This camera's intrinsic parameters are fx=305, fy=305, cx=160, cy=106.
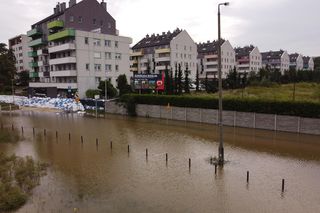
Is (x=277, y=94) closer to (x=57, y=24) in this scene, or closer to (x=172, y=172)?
(x=172, y=172)

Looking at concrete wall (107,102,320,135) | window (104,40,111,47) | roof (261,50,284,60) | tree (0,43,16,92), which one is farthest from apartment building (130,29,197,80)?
roof (261,50,284,60)

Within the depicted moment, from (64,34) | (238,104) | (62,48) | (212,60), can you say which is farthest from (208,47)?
(238,104)

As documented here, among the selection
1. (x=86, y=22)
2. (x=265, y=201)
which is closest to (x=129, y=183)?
(x=265, y=201)

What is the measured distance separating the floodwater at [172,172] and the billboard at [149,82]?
17.0 meters

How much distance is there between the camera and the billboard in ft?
168

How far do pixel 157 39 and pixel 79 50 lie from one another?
38780 millimetres

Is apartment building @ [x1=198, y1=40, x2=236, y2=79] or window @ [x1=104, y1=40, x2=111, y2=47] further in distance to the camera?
apartment building @ [x1=198, y1=40, x2=236, y2=79]

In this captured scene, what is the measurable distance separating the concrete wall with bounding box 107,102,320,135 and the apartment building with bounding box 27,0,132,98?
24.1 metres

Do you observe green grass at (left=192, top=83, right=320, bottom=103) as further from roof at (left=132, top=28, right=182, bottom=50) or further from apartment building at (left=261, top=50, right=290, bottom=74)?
apartment building at (left=261, top=50, right=290, bottom=74)

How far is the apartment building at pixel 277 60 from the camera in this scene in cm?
14938

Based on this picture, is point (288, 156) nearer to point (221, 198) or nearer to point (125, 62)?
point (221, 198)

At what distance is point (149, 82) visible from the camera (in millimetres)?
51438

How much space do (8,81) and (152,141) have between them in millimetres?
65735

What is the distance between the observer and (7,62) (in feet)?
266
